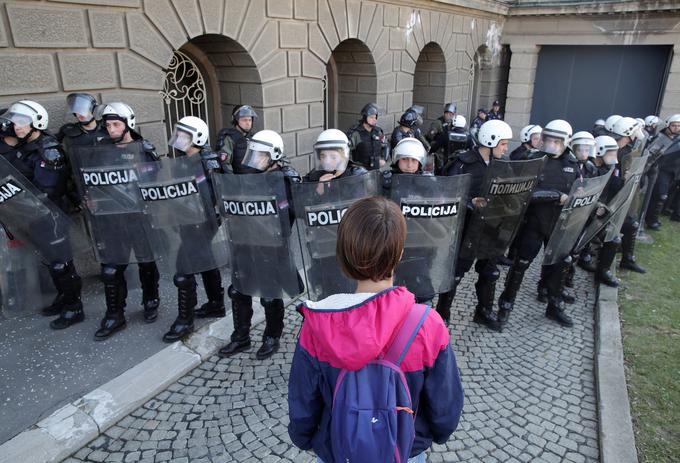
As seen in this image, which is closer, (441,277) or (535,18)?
(441,277)

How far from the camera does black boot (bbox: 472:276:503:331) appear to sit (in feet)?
14.3

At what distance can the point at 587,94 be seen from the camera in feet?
45.8

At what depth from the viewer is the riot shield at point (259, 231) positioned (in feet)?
10.2

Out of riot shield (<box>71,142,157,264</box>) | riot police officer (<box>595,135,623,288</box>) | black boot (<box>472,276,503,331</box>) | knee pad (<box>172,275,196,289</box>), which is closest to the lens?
riot shield (<box>71,142,157,264</box>)

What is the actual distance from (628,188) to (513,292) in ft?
5.22

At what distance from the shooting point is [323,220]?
2990mm

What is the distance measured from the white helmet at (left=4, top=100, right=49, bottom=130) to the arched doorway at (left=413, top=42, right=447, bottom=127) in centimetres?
897

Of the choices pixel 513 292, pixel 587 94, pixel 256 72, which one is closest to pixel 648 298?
pixel 513 292

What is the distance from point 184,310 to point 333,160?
1.81 m

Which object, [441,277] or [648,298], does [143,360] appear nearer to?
[441,277]

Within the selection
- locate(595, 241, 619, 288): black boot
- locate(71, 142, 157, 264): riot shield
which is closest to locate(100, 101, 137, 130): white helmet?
locate(71, 142, 157, 264): riot shield

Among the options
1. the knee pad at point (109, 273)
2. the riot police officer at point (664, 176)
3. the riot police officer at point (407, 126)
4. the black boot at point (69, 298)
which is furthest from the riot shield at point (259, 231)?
the riot police officer at point (664, 176)

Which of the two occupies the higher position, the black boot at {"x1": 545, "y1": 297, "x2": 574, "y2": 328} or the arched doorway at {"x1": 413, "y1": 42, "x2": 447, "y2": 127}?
the arched doorway at {"x1": 413, "y1": 42, "x2": 447, "y2": 127}

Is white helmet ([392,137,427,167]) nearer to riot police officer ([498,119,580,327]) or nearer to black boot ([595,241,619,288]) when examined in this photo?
riot police officer ([498,119,580,327])
